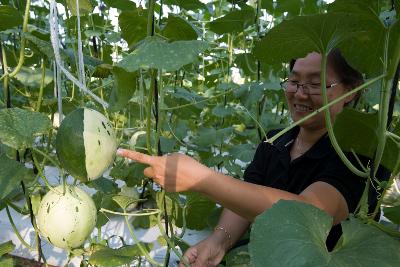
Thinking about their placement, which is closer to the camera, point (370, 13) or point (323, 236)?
point (323, 236)

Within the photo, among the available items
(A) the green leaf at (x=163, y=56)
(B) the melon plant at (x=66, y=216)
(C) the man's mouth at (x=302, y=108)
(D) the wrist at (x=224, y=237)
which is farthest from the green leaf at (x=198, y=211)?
(A) the green leaf at (x=163, y=56)

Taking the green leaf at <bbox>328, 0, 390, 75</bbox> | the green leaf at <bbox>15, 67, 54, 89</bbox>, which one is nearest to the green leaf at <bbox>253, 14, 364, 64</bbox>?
the green leaf at <bbox>328, 0, 390, 75</bbox>

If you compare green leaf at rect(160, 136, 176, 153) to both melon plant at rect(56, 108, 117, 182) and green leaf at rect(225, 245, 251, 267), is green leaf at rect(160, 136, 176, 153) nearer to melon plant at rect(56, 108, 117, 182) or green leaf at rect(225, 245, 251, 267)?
green leaf at rect(225, 245, 251, 267)

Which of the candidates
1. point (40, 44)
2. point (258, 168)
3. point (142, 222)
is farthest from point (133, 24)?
point (142, 222)

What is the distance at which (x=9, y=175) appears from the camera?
870 mm

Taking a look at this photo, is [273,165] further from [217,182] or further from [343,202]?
[217,182]

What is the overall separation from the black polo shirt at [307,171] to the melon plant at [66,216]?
60 cm

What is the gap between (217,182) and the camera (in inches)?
35.2

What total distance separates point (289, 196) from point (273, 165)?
0.47 m

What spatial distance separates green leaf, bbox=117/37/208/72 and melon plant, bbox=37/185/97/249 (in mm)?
312

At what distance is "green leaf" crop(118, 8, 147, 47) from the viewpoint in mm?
1002

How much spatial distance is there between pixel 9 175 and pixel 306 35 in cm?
66

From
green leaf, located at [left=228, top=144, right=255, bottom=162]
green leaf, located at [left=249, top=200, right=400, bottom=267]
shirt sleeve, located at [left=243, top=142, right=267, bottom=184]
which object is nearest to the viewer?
green leaf, located at [left=249, top=200, right=400, bottom=267]

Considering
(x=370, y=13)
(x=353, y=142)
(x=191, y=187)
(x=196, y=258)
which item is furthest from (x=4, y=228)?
(x=370, y=13)
